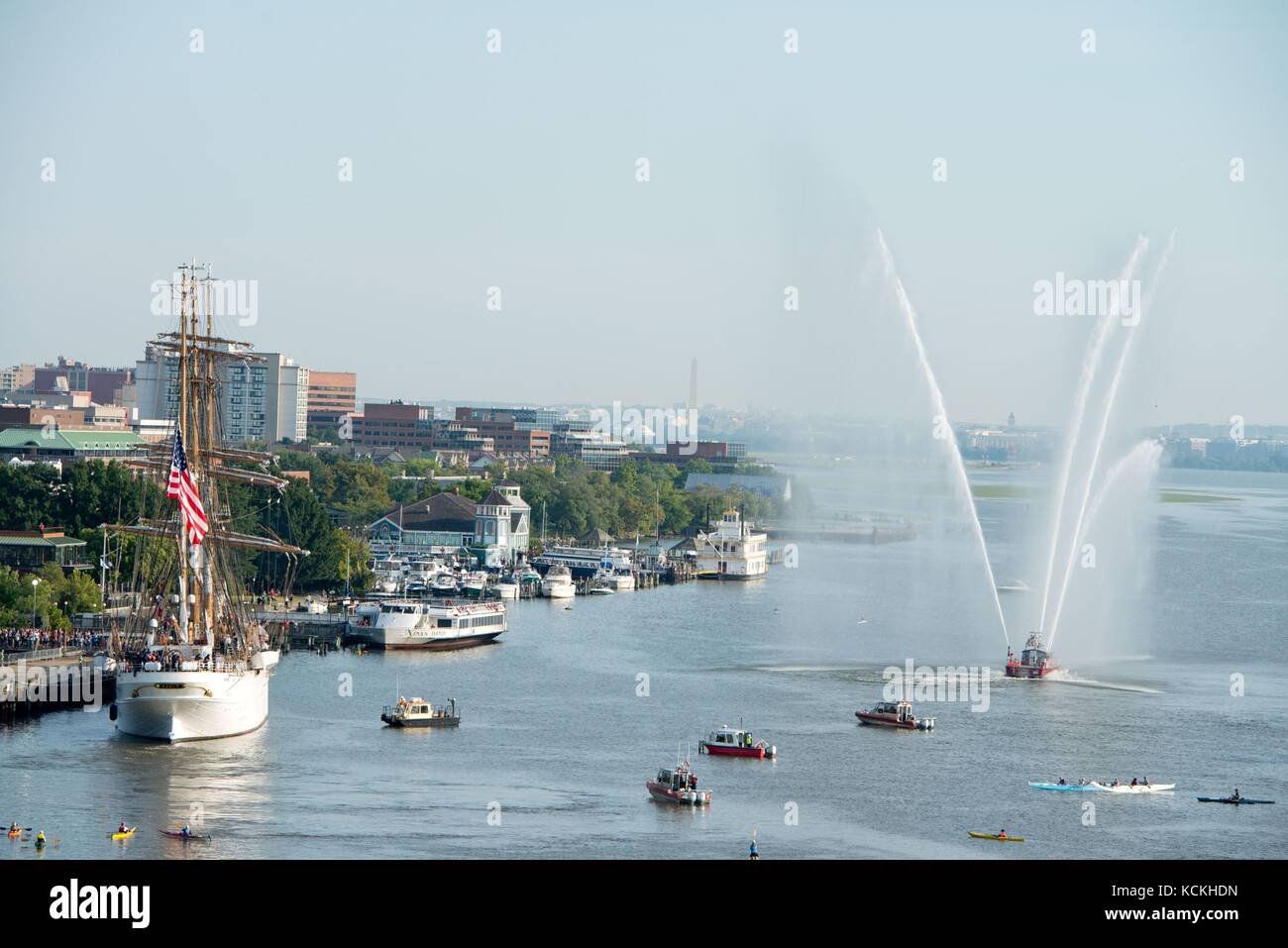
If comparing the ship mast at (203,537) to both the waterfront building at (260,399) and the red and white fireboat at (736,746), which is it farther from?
the waterfront building at (260,399)

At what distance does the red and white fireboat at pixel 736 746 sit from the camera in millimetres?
39750

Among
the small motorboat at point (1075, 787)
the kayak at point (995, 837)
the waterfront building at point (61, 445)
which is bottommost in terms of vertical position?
the kayak at point (995, 837)

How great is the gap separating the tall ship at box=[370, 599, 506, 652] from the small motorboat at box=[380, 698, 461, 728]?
17.3 metres

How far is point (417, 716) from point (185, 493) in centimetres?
838

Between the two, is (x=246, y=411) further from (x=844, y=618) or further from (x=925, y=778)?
(x=925, y=778)

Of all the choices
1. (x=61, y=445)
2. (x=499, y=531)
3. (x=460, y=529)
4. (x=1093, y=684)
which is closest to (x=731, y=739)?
(x=1093, y=684)

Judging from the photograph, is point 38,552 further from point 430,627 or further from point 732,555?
point 732,555

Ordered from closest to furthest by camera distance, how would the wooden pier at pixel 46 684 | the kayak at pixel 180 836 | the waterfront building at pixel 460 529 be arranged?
the kayak at pixel 180 836
the wooden pier at pixel 46 684
the waterfront building at pixel 460 529

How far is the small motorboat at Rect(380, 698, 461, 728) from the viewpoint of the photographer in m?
43.4

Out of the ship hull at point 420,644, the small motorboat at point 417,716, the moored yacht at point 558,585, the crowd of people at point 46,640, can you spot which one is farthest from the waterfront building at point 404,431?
the small motorboat at point 417,716

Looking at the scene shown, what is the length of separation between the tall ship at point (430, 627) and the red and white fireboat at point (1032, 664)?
19.8m

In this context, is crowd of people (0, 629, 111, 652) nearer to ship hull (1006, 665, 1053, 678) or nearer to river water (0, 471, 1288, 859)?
river water (0, 471, 1288, 859)
